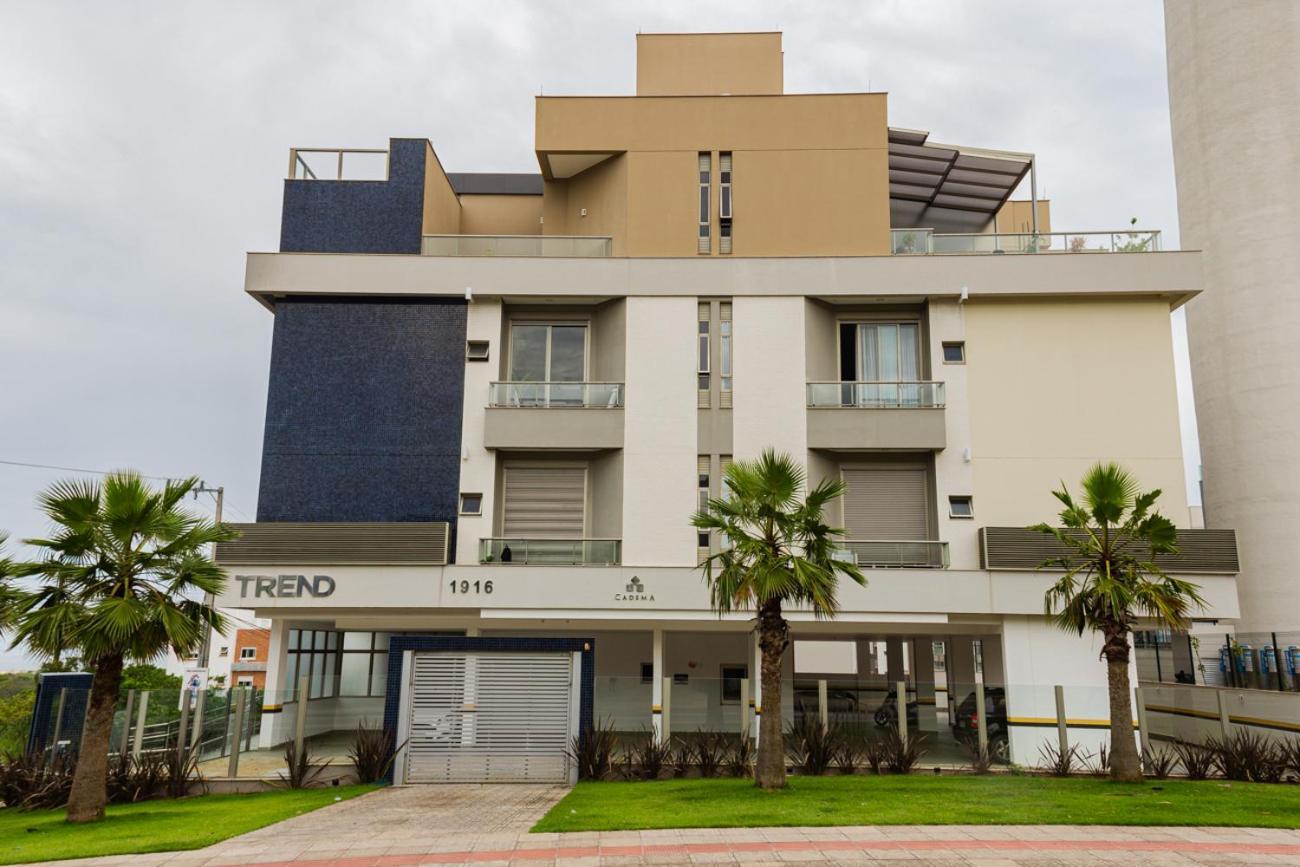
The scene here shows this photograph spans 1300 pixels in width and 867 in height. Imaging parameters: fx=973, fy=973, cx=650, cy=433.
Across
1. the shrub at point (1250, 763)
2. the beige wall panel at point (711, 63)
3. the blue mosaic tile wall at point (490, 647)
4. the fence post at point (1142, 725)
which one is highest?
the beige wall panel at point (711, 63)

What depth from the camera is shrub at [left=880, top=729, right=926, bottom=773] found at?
18.8 meters

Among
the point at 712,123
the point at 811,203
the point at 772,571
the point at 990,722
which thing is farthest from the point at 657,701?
the point at 712,123

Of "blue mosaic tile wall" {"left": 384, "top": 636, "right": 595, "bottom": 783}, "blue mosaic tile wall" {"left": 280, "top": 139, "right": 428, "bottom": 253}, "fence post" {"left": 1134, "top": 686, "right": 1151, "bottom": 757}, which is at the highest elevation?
"blue mosaic tile wall" {"left": 280, "top": 139, "right": 428, "bottom": 253}

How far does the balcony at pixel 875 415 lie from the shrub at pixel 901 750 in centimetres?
644

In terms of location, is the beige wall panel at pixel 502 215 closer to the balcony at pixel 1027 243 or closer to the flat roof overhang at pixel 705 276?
the flat roof overhang at pixel 705 276

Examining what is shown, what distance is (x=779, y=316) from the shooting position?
2278 centimetres

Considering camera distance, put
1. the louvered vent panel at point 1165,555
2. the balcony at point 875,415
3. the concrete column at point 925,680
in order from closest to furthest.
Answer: the concrete column at point 925,680 → the louvered vent panel at point 1165,555 → the balcony at point 875,415

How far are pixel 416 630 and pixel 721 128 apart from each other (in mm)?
14616

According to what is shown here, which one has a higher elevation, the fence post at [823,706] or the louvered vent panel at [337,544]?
the louvered vent panel at [337,544]

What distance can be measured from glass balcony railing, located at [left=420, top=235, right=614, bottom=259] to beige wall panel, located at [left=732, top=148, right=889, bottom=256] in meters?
3.55

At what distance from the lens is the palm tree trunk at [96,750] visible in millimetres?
14391

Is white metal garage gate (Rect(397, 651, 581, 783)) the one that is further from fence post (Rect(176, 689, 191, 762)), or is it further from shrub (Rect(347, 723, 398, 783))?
fence post (Rect(176, 689, 191, 762))

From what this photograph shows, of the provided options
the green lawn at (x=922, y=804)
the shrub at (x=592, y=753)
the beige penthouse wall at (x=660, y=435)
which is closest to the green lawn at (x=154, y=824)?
the shrub at (x=592, y=753)

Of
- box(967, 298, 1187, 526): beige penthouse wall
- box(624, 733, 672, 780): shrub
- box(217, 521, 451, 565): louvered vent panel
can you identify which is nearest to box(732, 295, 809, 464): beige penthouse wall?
box(967, 298, 1187, 526): beige penthouse wall
